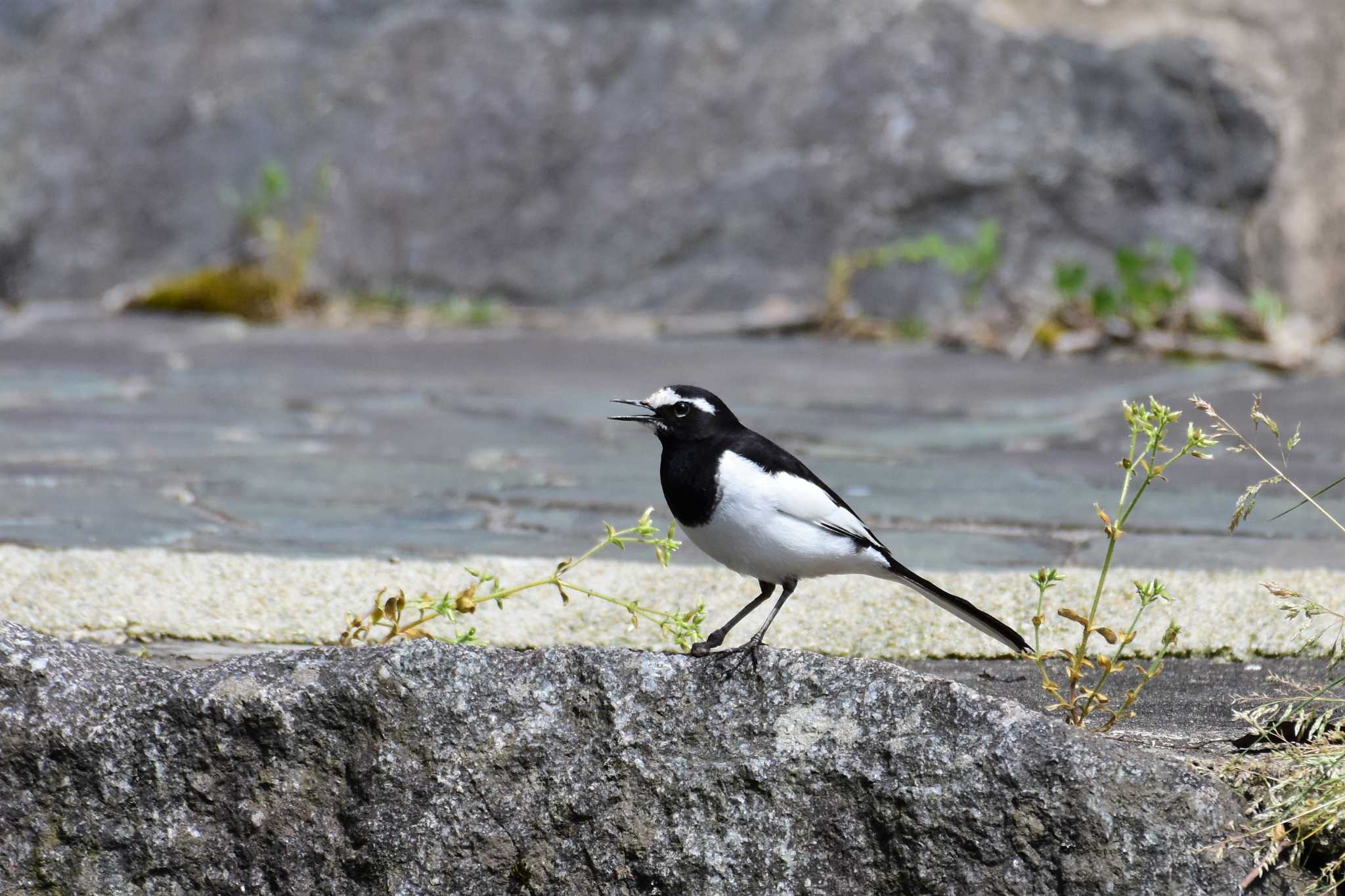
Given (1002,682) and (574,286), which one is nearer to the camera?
(1002,682)

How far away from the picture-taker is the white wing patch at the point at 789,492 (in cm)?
215

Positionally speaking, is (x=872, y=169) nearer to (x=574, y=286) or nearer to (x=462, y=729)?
(x=574, y=286)

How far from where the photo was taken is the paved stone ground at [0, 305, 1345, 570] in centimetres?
335

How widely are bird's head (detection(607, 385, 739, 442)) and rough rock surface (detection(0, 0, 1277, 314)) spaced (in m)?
5.05

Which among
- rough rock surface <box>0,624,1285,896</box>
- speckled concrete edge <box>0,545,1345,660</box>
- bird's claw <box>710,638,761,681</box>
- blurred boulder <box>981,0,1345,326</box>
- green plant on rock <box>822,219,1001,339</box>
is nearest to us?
rough rock surface <box>0,624,1285,896</box>

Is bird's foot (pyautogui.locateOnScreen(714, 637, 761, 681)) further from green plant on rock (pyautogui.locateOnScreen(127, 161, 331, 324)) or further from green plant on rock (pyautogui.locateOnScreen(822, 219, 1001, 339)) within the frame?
green plant on rock (pyautogui.locateOnScreen(127, 161, 331, 324))

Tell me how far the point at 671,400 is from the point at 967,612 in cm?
52

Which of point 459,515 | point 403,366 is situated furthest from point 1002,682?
point 403,366

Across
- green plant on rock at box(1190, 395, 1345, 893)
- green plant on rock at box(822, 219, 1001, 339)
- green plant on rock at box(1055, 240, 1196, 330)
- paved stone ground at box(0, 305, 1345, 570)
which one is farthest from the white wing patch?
green plant on rock at box(822, 219, 1001, 339)

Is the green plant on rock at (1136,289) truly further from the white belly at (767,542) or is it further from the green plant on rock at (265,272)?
the white belly at (767,542)

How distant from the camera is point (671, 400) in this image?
226 cm

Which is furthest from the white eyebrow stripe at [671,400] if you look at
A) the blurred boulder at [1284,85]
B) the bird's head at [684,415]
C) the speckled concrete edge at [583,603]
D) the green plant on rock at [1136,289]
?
the blurred boulder at [1284,85]

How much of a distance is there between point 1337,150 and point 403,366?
4364 mm

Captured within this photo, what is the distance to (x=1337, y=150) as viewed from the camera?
712 cm
